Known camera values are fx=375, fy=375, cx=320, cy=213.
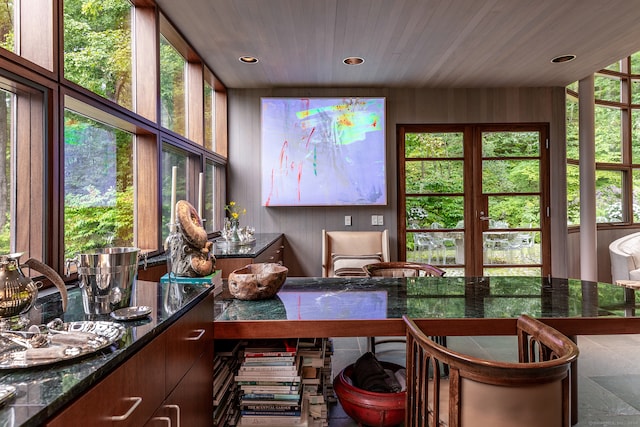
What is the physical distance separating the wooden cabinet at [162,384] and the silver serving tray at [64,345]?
0.27 ft

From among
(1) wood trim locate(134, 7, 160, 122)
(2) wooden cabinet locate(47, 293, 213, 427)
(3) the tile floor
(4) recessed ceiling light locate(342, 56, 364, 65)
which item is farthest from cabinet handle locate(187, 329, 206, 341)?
(4) recessed ceiling light locate(342, 56, 364, 65)

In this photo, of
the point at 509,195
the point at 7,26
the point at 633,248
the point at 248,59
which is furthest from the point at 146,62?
the point at 633,248

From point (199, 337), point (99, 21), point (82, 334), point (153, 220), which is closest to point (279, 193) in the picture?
point (153, 220)

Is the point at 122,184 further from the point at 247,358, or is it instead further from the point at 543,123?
the point at 543,123

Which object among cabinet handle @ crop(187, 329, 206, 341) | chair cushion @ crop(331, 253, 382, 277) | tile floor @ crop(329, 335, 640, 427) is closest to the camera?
cabinet handle @ crop(187, 329, 206, 341)

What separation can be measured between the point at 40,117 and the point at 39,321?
1.02 m

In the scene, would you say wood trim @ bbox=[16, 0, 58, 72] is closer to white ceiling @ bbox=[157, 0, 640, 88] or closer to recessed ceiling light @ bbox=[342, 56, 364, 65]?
white ceiling @ bbox=[157, 0, 640, 88]

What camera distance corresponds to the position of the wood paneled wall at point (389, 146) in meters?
4.67

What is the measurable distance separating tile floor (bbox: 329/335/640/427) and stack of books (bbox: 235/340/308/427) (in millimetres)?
586

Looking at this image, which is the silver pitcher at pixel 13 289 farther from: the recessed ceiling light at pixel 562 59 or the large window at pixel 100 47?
the recessed ceiling light at pixel 562 59

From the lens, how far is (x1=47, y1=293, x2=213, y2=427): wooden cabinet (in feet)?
2.44

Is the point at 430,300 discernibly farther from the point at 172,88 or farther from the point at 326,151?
the point at 326,151

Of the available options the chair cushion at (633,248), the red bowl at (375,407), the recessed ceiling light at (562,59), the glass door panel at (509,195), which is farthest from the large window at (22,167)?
the chair cushion at (633,248)

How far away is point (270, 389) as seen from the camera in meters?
1.56
